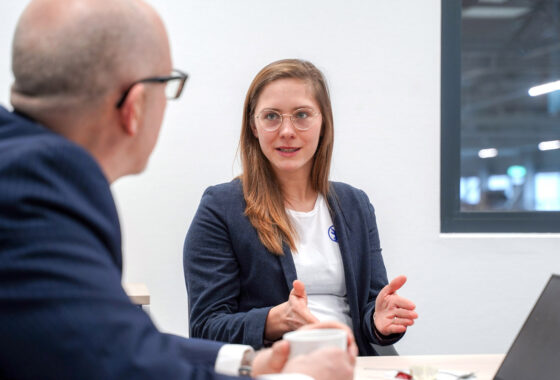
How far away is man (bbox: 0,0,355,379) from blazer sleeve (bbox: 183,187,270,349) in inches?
41.3

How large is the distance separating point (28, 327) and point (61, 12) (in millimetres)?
424

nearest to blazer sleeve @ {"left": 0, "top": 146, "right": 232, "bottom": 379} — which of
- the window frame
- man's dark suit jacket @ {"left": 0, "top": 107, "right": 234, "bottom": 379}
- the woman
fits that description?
man's dark suit jacket @ {"left": 0, "top": 107, "right": 234, "bottom": 379}

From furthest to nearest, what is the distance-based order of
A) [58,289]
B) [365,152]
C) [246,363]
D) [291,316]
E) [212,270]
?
1. [365,152]
2. [212,270]
3. [291,316]
4. [246,363]
5. [58,289]

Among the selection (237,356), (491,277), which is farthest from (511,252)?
(237,356)

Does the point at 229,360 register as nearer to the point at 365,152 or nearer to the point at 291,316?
the point at 291,316

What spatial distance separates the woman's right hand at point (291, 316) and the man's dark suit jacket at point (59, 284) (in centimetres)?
96

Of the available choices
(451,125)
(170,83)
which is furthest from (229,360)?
(451,125)

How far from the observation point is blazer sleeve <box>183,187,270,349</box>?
6.52 feet

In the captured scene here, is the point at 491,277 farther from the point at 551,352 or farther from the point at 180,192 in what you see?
the point at 551,352

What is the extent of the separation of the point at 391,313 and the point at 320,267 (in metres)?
0.30

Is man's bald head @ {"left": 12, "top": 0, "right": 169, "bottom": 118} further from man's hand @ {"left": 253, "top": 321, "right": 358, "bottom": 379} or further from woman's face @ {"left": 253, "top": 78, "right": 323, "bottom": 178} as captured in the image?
woman's face @ {"left": 253, "top": 78, "right": 323, "bottom": 178}

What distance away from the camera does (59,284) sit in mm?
663

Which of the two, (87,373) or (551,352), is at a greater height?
(87,373)

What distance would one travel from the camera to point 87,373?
672 mm
